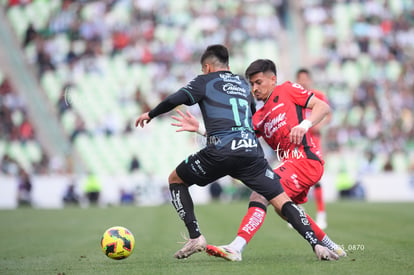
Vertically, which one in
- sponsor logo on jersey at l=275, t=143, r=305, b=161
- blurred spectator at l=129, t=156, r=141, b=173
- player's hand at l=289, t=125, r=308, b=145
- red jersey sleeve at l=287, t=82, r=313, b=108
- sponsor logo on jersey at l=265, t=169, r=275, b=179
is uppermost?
blurred spectator at l=129, t=156, r=141, b=173

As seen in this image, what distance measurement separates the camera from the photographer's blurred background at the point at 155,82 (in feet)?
84.5

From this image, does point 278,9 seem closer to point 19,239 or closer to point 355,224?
point 355,224

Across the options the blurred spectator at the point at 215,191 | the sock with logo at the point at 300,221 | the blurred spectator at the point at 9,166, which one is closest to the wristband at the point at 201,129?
the sock with logo at the point at 300,221

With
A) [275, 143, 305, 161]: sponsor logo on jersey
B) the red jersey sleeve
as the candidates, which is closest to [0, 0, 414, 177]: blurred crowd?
[275, 143, 305, 161]: sponsor logo on jersey

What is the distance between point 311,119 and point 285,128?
1.47ft

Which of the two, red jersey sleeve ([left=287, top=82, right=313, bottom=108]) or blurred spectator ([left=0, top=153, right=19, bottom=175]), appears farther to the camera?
blurred spectator ([left=0, top=153, right=19, bottom=175])

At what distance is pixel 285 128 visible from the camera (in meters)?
7.45

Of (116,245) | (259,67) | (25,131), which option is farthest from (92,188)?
(259,67)

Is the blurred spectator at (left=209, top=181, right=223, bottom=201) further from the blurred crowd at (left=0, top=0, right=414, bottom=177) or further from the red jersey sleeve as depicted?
the red jersey sleeve

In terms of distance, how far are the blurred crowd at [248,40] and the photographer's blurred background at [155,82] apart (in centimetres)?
6

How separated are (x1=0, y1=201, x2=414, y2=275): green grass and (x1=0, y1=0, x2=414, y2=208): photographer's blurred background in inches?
393

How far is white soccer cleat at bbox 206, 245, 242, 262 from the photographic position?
22.2 feet

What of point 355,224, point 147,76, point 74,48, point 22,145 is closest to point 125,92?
point 147,76

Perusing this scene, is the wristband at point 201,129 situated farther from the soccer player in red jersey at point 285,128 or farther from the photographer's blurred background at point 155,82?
the photographer's blurred background at point 155,82
